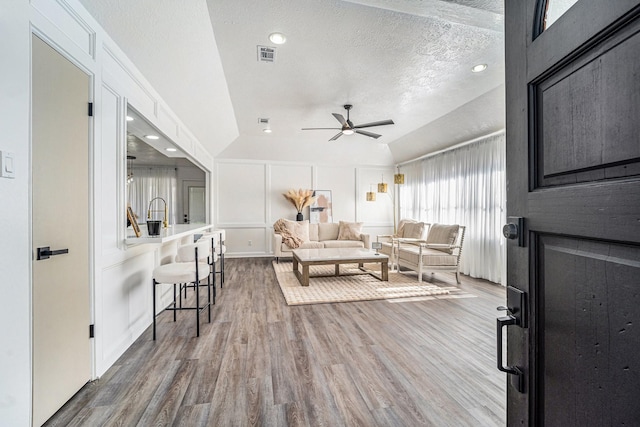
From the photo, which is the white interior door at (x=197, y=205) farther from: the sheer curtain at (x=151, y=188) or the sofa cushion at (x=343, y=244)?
the sofa cushion at (x=343, y=244)

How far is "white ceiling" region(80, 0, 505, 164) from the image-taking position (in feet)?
7.43

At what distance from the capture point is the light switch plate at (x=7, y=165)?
1282 mm

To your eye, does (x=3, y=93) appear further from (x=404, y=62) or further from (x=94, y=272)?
(x=404, y=62)

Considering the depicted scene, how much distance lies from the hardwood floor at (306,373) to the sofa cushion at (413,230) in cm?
Answer: 260

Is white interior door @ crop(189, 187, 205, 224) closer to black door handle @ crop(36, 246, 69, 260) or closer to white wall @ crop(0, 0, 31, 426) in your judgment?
black door handle @ crop(36, 246, 69, 260)

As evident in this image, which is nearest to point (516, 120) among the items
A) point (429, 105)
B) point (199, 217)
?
point (429, 105)

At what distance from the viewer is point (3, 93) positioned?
1279 millimetres

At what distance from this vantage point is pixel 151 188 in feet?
26.5

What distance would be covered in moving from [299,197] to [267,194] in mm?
815

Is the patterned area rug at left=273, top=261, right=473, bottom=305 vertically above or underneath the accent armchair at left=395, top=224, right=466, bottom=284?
underneath

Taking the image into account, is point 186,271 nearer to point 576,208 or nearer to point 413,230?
point 576,208

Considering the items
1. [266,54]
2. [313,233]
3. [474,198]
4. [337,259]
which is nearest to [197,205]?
[313,233]

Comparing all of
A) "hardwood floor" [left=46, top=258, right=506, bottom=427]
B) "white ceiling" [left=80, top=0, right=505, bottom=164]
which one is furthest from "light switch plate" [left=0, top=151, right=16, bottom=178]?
"hardwood floor" [left=46, top=258, right=506, bottom=427]

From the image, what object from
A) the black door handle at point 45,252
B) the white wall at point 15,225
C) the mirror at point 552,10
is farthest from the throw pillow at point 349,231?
the mirror at point 552,10
